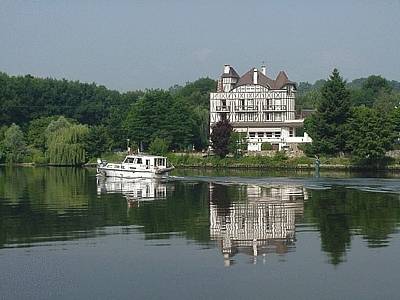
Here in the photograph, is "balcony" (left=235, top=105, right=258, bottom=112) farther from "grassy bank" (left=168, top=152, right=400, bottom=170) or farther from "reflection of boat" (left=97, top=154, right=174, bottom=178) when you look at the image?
"reflection of boat" (left=97, top=154, right=174, bottom=178)

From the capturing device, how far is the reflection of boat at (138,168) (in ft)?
172

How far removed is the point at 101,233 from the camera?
2331 cm

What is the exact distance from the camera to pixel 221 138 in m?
74.3

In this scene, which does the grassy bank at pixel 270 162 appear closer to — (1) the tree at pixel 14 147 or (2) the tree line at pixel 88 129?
(2) the tree line at pixel 88 129

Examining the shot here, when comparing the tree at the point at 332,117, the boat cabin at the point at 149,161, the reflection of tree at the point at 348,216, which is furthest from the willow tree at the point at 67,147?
the reflection of tree at the point at 348,216

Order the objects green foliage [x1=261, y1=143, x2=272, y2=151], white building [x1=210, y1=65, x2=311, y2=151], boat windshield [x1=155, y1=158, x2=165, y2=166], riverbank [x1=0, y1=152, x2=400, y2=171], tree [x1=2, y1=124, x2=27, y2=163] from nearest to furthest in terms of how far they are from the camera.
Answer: boat windshield [x1=155, y1=158, x2=165, y2=166] < riverbank [x1=0, y1=152, x2=400, y2=171] < green foliage [x1=261, y1=143, x2=272, y2=151] < white building [x1=210, y1=65, x2=311, y2=151] < tree [x1=2, y1=124, x2=27, y2=163]

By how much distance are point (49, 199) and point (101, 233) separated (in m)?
12.6

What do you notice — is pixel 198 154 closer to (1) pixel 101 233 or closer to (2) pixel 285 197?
(2) pixel 285 197

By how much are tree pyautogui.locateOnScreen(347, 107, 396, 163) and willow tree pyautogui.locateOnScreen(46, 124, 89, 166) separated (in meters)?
30.3

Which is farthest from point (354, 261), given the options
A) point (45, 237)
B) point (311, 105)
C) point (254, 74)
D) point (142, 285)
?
point (311, 105)

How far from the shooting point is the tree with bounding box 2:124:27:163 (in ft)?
286

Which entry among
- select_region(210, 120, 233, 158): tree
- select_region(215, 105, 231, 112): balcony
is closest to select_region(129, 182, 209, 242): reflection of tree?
select_region(210, 120, 233, 158): tree

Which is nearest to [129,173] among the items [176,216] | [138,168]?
[138,168]

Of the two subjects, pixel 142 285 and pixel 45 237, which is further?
pixel 45 237
